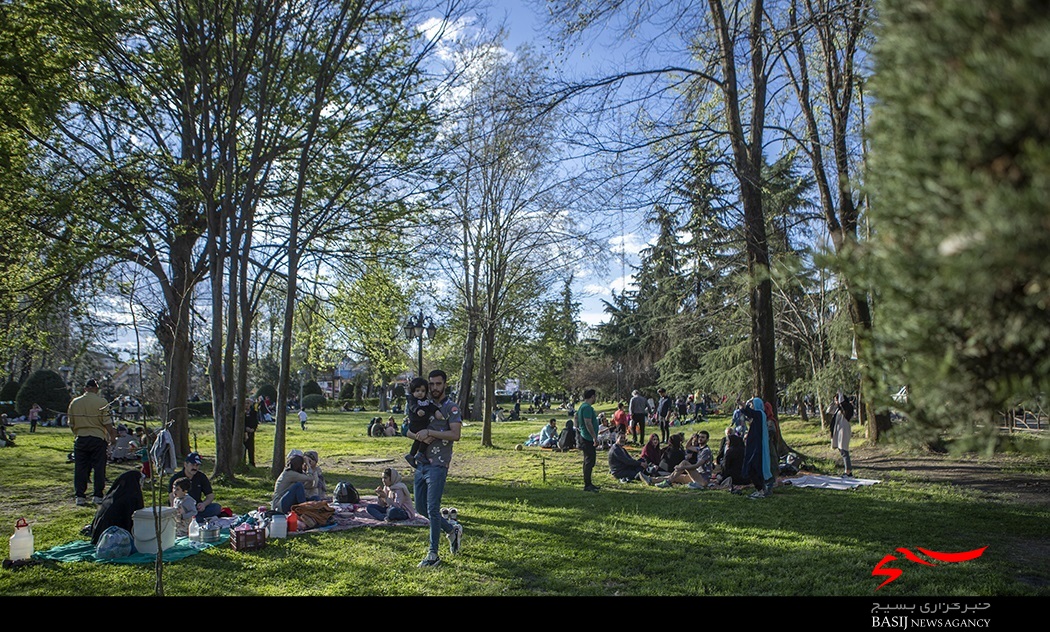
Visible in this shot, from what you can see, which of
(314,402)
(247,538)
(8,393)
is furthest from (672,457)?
(314,402)

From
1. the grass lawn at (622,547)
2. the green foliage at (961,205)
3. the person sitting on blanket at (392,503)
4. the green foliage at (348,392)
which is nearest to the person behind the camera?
the green foliage at (961,205)

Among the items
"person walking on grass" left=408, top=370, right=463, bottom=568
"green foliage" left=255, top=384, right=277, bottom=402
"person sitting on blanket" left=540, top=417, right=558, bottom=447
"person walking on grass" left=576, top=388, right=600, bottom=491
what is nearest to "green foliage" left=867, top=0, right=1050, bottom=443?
"person walking on grass" left=408, top=370, right=463, bottom=568

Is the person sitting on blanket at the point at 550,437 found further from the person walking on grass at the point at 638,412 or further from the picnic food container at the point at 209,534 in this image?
the picnic food container at the point at 209,534

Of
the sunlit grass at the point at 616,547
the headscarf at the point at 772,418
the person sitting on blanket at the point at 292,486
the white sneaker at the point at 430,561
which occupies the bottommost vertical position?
the sunlit grass at the point at 616,547

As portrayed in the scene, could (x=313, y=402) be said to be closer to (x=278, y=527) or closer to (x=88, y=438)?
(x=88, y=438)

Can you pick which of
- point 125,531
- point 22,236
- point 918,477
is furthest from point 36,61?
point 918,477

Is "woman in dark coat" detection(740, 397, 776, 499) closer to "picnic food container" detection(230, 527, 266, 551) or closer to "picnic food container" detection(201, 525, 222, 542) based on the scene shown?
"picnic food container" detection(230, 527, 266, 551)

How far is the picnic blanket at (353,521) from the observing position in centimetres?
820

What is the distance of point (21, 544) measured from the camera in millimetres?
6422

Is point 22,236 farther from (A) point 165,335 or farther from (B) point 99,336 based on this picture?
(A) point 165,335

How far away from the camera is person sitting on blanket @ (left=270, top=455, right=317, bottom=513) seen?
26.9ft
